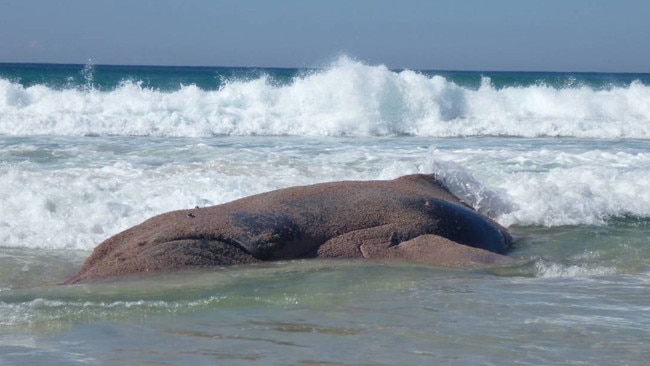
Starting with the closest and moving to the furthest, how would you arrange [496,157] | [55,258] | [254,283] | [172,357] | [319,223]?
[172,357], [254,283], [319,223], [55,258], [496,157]

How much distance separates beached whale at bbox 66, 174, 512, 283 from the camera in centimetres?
755

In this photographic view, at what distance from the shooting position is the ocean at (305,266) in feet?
18.2

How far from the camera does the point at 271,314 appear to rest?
630 centimetres

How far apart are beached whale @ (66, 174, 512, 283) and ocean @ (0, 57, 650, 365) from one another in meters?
0.19

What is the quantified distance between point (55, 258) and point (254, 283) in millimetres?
2587

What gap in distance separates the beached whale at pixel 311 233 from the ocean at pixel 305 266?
0.19m

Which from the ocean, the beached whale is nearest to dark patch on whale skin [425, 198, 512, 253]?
the beached whale

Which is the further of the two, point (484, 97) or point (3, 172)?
point (484, 97)

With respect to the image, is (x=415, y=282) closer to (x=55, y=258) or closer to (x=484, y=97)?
(x=55, y=258)

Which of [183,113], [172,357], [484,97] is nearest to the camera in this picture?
[172,357]

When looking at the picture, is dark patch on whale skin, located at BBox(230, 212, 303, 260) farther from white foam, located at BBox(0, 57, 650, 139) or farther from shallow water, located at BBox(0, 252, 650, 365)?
white foam, located at BBox(0, 57, 650, 139)

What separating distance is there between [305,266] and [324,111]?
60.4ft

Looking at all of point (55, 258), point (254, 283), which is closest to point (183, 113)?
point (55, 258)

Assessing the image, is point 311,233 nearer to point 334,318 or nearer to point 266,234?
point 266,234
